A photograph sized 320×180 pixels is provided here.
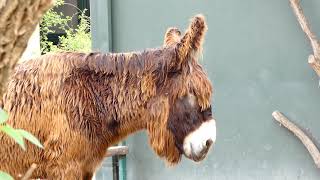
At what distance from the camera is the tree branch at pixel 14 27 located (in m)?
1.01

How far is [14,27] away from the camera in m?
1.02

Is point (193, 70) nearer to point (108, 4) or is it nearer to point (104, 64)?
point (104, 64)

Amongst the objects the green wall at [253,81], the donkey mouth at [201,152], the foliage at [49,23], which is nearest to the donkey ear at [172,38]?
the donkey mouth at [201,152]

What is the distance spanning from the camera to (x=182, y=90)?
164 inches

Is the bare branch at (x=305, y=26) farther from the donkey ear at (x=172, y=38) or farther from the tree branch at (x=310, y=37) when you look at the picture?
the donkey ear at (x=172, y=38)

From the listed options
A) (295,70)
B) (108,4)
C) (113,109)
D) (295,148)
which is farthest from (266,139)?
(113,109)

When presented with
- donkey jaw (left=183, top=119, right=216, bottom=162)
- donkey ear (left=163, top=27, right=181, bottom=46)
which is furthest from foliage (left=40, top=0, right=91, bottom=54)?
donkey jaw (left=183, top=119, right=216, bottom=162)

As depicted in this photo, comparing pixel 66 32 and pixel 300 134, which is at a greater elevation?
pixel 66 32

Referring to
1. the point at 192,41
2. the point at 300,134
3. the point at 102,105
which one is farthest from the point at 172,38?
the point at 300,134

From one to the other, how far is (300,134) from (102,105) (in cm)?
245

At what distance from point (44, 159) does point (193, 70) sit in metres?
1.07

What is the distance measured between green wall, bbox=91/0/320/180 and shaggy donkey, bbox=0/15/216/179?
182 cm

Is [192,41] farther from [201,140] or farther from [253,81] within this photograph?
[253,81]

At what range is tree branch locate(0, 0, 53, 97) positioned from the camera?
1006 mm
